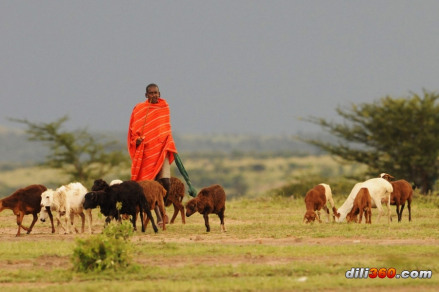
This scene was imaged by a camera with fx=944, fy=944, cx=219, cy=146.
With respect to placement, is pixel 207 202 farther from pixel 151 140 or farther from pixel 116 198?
pixel 151 140

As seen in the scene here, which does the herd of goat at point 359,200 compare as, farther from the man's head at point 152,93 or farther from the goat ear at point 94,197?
the goat ear at point 94,197

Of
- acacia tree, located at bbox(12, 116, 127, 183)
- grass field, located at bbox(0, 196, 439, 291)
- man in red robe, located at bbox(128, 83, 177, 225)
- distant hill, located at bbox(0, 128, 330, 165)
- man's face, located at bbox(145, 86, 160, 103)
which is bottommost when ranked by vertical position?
grass field, located at bbox(0, 196, 439, 291)

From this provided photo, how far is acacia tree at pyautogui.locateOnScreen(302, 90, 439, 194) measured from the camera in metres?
35.2

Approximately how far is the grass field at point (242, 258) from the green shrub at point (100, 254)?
0.15m

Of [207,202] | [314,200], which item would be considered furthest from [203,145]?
[207,202]

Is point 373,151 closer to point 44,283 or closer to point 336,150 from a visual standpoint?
point 336,150

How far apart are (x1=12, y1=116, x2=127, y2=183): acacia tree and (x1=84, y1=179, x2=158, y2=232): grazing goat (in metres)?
23.4

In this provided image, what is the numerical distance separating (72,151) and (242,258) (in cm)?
2861

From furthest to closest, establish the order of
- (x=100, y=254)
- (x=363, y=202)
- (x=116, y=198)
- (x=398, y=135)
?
(x=398, y=135) → (x=363, y=202) → (x=116, y=198) → (x=100, y=254)

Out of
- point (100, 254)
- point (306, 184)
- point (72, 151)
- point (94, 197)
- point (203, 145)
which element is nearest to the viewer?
point (100, 254)

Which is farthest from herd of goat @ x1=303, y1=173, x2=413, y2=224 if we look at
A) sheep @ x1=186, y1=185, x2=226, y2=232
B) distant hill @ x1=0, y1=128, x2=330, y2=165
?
distant hill @ x1=0, y1=128, x2=330, y2=165

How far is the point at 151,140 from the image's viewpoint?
18.0m

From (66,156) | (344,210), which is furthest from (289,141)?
(344,210)

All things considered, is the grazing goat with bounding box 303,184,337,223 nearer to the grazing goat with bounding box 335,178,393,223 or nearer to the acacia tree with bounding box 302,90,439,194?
the grazing goat with bounding box 335,178,393,223
